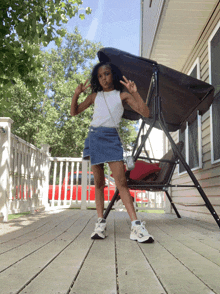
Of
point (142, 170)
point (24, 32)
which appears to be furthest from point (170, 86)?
point (24, 32)

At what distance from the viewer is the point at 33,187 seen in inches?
207

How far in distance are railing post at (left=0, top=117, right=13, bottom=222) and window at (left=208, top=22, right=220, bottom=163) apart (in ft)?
8.48

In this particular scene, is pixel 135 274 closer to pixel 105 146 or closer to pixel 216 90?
pixel 105 146

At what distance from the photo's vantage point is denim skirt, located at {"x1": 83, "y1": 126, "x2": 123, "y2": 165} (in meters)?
2.48

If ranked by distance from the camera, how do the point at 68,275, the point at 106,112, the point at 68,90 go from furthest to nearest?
the point at 68,90, the point at 106,112, the point at 68,275

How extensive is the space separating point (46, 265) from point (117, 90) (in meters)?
1.67

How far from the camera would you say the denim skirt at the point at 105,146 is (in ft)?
8.14

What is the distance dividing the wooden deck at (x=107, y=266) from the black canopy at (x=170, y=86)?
65.5 inches

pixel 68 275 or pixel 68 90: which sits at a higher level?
pixel 68 90

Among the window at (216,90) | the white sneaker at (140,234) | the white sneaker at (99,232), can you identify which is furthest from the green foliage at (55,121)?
the white sneaker at (140,234)

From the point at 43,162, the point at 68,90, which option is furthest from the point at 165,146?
the point at 68,90

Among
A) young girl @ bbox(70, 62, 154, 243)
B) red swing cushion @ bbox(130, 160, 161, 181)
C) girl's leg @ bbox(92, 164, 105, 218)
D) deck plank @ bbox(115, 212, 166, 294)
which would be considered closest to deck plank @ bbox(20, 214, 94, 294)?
deck plank @ bbox(115, 212, 166, 294)

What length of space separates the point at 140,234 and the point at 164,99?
2.05m

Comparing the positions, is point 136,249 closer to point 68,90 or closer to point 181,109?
point 181,109
